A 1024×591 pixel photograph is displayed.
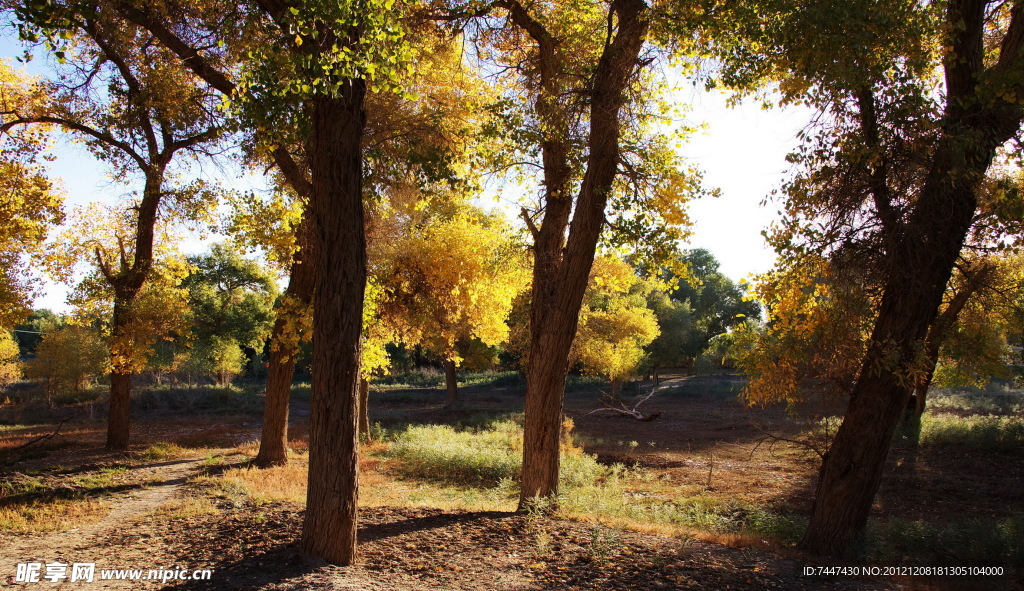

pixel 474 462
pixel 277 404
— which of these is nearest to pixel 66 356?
pixel 277 404

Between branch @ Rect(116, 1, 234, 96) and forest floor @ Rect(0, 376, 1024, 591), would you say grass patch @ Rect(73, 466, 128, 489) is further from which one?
branch @ Rect(116, 1, 234, 96)

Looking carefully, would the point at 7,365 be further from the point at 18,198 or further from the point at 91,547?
the point at 91,547

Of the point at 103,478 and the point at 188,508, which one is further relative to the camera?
the point at 103,478

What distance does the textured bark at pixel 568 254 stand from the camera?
7.65 m

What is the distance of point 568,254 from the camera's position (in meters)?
7.86

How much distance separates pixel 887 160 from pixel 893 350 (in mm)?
2256

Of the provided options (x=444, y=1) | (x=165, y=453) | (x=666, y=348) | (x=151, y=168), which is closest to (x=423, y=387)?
(x=666, y=348)

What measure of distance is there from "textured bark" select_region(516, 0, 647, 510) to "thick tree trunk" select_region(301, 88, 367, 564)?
3.15 meters

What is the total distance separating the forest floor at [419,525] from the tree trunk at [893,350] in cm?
80

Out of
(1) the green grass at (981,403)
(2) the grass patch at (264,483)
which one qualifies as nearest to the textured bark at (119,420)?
(2) the grass patch at (264,483)

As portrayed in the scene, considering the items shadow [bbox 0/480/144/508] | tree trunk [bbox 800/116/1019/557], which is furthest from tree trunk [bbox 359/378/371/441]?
tree trunk [bbox 800/116/1019/557]

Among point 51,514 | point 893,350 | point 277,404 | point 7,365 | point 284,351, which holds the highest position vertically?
point 893,350

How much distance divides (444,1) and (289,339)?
6486mm

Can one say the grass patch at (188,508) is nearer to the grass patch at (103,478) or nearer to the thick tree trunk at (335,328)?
the grass patch at (103,478)
